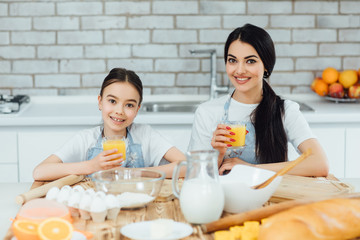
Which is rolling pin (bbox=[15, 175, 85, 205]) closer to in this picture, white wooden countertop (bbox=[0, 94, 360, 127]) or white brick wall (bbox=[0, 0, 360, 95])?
white wooden countertop (bbox=[0, 94, 360, 127])

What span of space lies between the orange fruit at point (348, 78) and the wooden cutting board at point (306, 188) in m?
1.67

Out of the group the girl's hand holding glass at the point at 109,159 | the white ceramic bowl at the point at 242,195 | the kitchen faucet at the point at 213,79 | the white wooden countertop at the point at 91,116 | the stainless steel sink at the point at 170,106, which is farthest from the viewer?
the stainless steel sink at the point at 170,106

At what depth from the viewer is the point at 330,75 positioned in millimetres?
3291

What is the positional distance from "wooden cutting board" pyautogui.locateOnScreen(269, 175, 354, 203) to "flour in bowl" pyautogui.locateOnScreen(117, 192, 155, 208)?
375 mm

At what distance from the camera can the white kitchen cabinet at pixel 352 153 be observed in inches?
115

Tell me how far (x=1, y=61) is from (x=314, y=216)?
2.75 metres

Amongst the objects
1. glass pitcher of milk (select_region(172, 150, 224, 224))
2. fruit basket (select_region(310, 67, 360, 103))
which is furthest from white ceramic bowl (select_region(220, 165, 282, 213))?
A: fruit basket (select_region(310, 67, 360, 103))

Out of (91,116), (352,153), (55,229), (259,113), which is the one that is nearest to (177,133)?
(91,116)

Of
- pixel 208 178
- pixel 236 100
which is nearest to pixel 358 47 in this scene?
pixel 236 100

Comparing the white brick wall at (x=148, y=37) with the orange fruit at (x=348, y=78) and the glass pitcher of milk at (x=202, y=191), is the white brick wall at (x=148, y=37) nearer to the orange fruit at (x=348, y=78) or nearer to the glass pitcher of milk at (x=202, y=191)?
the orange fruit at (x=348, y=78)

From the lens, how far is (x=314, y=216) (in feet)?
3.61

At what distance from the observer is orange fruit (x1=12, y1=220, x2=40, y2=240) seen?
3.70ft

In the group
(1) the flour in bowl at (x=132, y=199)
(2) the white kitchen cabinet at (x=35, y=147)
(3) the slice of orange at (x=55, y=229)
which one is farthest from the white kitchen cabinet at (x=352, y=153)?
(3) the slice of orange at (x=55, y=229)

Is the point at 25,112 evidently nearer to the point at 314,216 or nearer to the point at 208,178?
the point at 208,178
